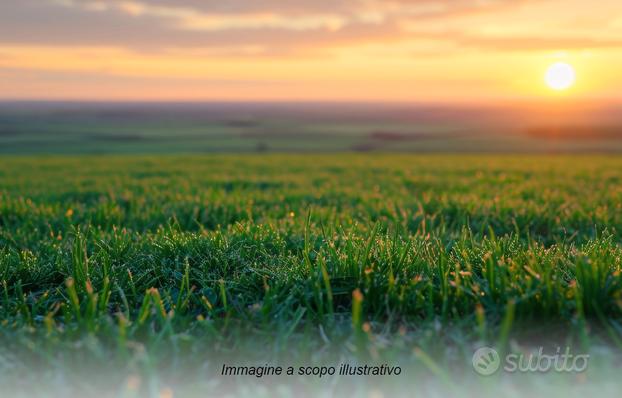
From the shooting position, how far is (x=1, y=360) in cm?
239

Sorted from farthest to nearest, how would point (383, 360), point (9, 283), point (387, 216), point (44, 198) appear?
point (44, 198) < point (387, 216) < point (9, 283) < point (383, 360)

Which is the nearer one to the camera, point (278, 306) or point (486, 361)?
point (486, 361)

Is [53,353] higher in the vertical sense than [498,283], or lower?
lower

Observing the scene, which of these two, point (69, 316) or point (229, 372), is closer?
point (229, 372)

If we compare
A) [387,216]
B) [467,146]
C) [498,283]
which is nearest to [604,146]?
[467,146]

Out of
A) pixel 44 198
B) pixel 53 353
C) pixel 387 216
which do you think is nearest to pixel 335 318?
pixel 53 353

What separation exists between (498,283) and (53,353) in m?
2.29

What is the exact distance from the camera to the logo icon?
230 centimetres

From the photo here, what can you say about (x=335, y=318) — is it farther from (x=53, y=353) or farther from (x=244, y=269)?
(x=53, y=353)

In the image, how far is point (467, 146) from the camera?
5825 cm

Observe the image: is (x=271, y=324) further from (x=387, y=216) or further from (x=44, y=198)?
(x=44, y=198)

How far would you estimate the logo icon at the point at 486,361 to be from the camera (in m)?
2.30

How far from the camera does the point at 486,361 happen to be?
234 cm

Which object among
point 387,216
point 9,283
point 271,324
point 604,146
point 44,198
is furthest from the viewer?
point 604,146
